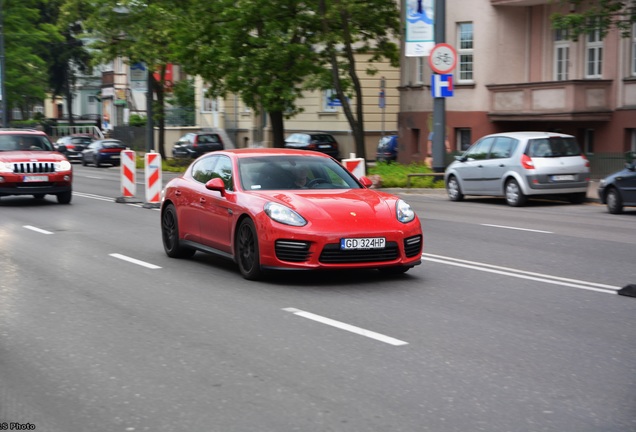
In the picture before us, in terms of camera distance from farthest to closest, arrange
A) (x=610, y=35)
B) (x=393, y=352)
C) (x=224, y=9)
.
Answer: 1. (x=224, y=9)
2. (x=610, y=35)
3. (x=393, y=352)

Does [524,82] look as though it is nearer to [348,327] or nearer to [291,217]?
[291,217]

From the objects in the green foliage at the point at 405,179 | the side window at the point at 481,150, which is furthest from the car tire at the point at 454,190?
the green foliage at the point at 405,179

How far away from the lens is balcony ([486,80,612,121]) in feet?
105

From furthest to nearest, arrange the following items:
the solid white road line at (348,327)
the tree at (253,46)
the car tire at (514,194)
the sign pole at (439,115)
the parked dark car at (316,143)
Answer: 1. the parked dark car at (316,143)
2. the tree at (253,46)
3. the sign pole at (439,115)
4. the car tire at (514,194)
5. the solid white road line at (348,327)

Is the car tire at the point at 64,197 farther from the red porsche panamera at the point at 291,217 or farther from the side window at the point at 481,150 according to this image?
the red porsche panamera at the point at 291,217

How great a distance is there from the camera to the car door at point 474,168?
23844mm

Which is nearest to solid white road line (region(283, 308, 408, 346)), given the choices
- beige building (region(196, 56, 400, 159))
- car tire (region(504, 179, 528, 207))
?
car tire (region(504, 179, 528, 207))

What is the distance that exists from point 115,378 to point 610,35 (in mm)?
28184

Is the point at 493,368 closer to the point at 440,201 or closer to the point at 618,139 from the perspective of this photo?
the point at 440,201

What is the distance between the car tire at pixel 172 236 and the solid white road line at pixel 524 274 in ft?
9.62

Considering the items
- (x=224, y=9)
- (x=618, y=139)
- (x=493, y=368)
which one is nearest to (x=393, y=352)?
(x=493, y=368)

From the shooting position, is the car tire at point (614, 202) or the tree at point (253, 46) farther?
the tree at point (253, 46)

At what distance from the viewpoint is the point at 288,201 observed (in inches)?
417

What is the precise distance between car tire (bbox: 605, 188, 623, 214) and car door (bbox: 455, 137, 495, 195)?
3.56 m
